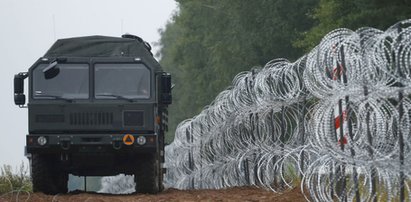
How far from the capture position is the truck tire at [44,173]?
21656mm

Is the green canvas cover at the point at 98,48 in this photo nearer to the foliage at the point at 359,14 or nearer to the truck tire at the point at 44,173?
the truck tire at the point at 44,173

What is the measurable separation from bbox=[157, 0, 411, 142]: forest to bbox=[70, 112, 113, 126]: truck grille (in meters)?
16.3

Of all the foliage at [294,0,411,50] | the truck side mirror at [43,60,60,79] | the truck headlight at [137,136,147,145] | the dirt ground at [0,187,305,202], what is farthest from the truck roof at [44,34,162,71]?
the foliage at [294,0,411,50]

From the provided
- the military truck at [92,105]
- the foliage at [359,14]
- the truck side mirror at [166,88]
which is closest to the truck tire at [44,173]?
the military truck at [92,105]

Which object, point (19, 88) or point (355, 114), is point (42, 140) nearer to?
point (19, 88)

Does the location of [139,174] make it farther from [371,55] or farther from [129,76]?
[371,55]

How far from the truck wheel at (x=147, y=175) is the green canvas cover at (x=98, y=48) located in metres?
2.02

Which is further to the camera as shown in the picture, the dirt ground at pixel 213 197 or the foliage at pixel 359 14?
the foliage at pixel 359 14

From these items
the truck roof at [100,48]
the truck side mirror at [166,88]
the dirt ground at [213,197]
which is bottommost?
the dirt ground at [213,197]

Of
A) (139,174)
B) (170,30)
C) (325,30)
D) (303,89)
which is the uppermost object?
(170,30)

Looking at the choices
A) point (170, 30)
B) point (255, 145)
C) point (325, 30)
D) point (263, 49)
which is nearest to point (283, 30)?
point (263, 49)

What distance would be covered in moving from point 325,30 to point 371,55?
101 ft

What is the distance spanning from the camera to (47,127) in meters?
21.2

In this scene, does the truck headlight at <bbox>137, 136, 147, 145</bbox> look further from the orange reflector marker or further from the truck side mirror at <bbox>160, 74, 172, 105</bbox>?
the truck side mirror at <bbox>160, 74, 172, 105</bbox>
